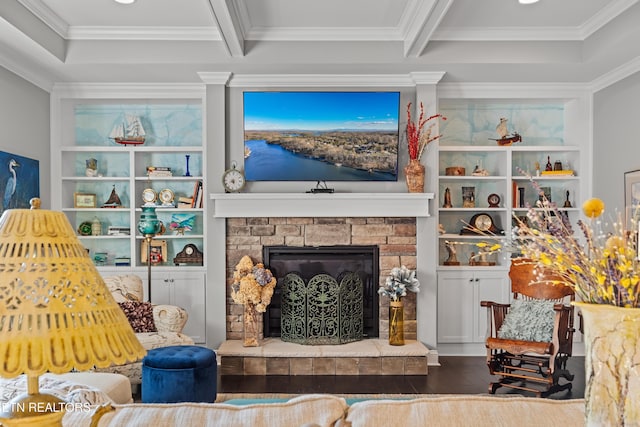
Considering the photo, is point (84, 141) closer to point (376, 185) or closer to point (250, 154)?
point (250, 154)

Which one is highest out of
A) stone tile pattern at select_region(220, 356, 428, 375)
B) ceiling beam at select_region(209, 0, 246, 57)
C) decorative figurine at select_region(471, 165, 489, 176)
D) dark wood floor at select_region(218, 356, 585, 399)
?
ceiling beam at select_region(209, 0, 246, 57)

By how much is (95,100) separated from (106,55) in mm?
948

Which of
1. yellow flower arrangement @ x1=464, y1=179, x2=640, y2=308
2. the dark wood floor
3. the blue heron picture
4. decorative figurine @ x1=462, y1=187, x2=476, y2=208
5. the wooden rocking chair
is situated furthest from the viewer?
decorative figurine @ x1=462, y1=187, x2=476, y2=208

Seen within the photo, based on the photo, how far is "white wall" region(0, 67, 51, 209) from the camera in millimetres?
4602

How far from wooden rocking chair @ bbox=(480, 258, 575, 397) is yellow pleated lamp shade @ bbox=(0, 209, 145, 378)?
3.38 meters

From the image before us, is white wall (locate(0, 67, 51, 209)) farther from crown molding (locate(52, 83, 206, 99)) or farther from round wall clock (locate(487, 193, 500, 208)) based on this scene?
round wall clock (locate(487, 193, 500, 208))

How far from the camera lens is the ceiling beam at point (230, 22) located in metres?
3.84

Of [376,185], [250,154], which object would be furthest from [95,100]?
[376,185]

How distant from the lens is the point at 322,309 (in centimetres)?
504

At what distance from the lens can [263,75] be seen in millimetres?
5160

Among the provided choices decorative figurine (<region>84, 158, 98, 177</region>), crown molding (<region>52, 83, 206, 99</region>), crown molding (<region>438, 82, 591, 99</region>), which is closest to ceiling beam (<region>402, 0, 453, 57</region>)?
crown molding (<region>438, 82, 591, 99</region>)

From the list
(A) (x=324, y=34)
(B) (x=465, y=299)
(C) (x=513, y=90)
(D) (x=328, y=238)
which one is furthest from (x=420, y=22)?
(B) (x=465, y=299)

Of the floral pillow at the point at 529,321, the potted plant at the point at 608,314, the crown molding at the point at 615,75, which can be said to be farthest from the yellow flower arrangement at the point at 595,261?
the crown molding at the point at 615,75

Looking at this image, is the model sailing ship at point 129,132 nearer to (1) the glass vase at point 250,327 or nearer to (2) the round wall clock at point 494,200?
(1) the glass vase at point 250,327
